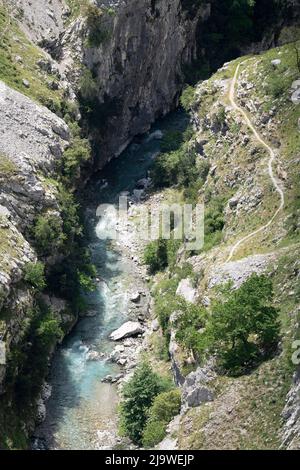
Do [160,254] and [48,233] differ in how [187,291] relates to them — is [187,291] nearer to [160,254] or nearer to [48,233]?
[160,254]

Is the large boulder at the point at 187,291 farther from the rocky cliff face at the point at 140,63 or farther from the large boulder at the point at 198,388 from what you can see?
the rocky cliff face at the point at 140,63

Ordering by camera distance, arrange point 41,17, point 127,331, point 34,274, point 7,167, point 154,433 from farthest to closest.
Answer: point 41,17
point 127,331
point 7,167
point 34,274
point 154,433

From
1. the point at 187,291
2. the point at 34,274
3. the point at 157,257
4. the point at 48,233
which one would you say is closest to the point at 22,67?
the point at 48,233

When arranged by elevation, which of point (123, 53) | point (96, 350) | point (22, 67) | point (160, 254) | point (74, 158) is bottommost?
point (96, 350)

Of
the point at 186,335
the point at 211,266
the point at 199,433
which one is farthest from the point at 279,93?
the point at 199,433

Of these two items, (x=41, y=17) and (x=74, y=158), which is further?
(x=41, y=17)

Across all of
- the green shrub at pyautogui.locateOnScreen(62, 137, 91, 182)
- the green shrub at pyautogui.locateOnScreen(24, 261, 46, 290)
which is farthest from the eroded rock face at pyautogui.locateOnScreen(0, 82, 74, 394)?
the green shrub at pyautogui.locateOnScreen(62, 137, 91, 182)
